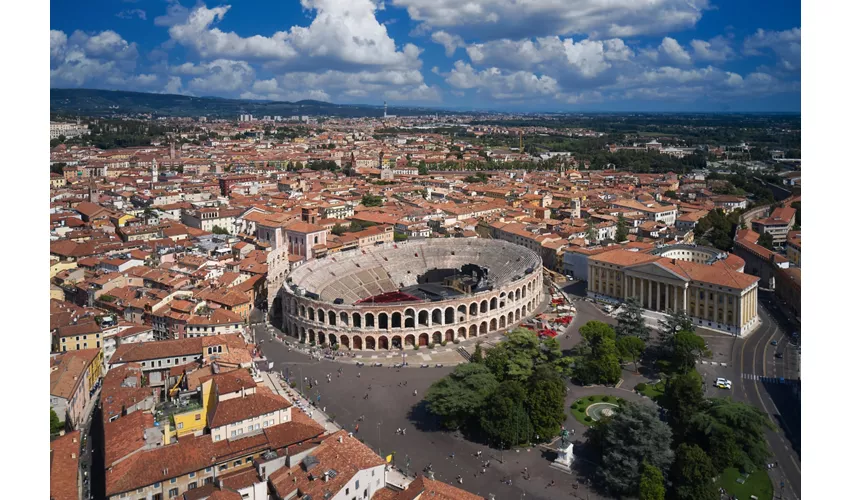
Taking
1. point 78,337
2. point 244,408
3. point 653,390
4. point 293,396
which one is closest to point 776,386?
point 653,390

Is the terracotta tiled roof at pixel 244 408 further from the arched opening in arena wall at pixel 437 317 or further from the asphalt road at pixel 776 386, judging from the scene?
the asphalt road at pixel 776 386

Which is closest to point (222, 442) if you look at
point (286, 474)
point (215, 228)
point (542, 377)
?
point (286, 474)

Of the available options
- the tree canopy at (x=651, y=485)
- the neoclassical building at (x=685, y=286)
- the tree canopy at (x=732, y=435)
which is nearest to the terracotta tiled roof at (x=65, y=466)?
the tree canopy at (x=651, y=485)

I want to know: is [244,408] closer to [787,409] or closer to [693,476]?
[693,476]

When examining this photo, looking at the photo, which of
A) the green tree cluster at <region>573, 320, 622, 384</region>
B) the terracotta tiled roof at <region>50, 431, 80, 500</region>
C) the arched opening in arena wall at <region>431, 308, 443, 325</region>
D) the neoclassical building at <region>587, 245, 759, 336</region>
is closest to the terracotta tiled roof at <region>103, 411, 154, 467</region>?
the terracotta tiled roof at <region>50, 431, 80, 500</region>

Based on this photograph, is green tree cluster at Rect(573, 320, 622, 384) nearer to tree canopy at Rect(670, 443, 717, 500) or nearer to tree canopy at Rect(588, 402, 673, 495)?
tree canopy at Rect(588, 402, 673, 495)

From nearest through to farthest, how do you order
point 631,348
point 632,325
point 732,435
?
point 732,435
point 631,348
point 632,325
